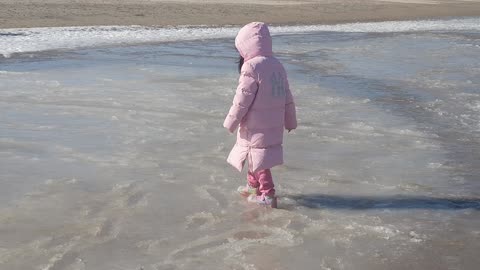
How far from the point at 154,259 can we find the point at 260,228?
0.99 m

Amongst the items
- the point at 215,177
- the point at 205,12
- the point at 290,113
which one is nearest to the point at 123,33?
the point at 205,12

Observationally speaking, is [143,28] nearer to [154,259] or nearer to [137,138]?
[137,138]

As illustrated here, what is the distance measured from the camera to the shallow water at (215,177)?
518cm

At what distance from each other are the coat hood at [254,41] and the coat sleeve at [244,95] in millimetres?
123

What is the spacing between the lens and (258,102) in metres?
5.98

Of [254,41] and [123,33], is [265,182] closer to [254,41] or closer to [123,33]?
[254,41]

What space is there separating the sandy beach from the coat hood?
17638 millimetres

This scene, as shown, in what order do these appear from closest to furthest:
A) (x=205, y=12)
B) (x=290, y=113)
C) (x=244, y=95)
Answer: (x=244, y=95) → (x=290, y=113) → (x=205, y=12)

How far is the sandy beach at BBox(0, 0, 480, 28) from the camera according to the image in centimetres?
2536

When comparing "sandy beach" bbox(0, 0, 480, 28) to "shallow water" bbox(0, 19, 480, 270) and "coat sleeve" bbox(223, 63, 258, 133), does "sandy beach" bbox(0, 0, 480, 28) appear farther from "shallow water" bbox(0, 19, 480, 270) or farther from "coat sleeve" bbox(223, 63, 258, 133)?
"coat sleeve" bbox(223, 63, 258, 133)

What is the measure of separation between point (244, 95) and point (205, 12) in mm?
24586

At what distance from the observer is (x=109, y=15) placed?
2692 cm

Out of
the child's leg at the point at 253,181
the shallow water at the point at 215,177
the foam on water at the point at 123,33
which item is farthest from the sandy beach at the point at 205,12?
the child's leg at the point at 253,181

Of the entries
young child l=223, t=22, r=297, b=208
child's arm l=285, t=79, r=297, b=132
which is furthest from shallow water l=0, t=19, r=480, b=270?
child's arm l=285, t=79, r=297, b=132
